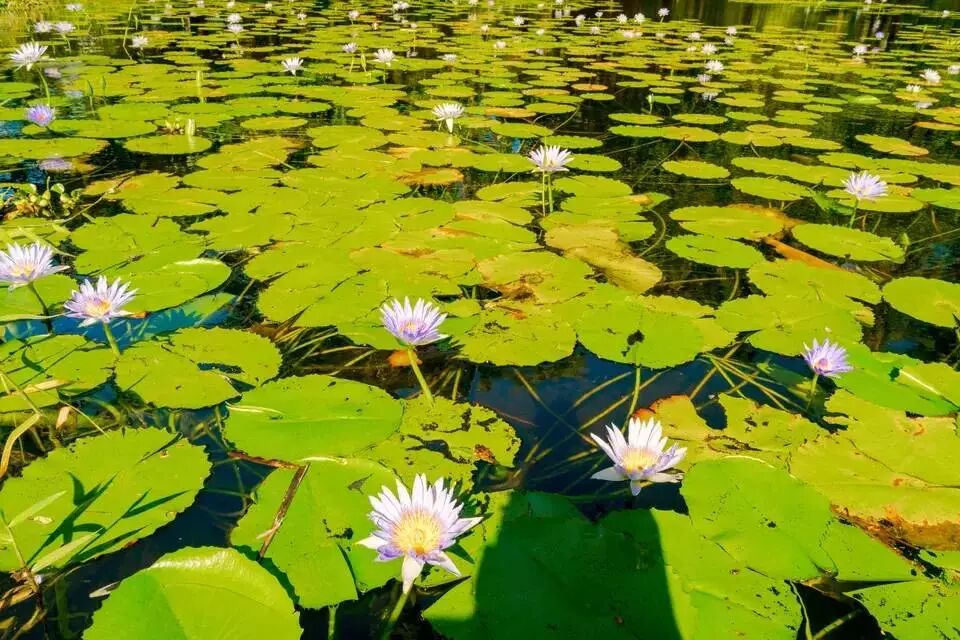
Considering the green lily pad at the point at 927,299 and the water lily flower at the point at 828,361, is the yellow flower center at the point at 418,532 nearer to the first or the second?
the water lily flower at the point at 828,361

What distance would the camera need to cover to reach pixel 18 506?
1260mm

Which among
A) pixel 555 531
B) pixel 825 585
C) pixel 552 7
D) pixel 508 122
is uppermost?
pixel 552 7

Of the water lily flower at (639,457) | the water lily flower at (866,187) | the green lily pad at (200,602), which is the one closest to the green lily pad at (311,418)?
the green lily pad at (200,602)

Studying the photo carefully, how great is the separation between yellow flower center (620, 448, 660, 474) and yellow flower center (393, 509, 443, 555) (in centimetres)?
49

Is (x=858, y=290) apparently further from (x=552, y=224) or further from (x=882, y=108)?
(x=882, y=108)

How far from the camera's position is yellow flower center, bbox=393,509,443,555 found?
3.58 ft

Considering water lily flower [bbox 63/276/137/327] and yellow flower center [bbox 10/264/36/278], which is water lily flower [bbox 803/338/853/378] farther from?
yellow flower center [bbox 10/264/36/278]

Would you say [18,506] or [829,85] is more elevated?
[829,85]

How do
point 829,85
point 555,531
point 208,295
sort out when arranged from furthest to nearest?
point 829,85 < point 208,295 < point 555,531

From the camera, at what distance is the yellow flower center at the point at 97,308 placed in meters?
1.63

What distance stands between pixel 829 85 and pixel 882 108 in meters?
1.39

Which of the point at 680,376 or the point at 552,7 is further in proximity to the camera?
the point at 552,7

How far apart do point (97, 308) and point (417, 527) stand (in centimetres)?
122

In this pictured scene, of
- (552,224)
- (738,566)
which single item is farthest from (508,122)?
(738,566)
